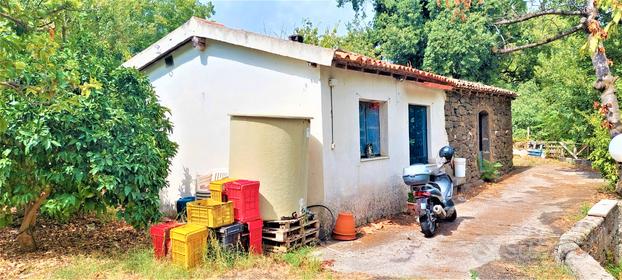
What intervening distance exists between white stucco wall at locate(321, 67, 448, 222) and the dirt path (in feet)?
2.33

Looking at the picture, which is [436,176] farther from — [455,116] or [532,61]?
[532,61]

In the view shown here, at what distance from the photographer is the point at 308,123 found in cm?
630

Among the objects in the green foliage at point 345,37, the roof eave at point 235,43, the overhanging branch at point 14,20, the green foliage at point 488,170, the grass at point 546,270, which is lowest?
the grass at point 546,270

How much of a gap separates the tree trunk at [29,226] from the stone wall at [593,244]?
6.86m

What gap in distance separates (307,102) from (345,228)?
7.12ft

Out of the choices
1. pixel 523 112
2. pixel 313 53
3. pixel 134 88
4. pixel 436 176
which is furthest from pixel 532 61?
pixel 134 88

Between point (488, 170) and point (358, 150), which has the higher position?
point (358, 150)

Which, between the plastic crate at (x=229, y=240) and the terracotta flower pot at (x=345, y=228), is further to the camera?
the terracotta flower pot at (x=345, y=228)

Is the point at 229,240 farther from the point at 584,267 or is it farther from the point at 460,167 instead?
the point at 460,167

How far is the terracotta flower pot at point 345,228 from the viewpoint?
669 centimetres

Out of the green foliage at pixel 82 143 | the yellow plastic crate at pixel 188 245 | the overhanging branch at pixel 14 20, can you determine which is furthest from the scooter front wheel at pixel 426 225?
the overhanging branch at pixel 14 20

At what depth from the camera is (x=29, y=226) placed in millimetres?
6012

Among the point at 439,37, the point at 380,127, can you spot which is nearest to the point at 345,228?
the point at 380,127

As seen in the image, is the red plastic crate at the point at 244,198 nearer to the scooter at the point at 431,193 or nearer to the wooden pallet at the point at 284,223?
the wooden pallet at the point at 284,223
